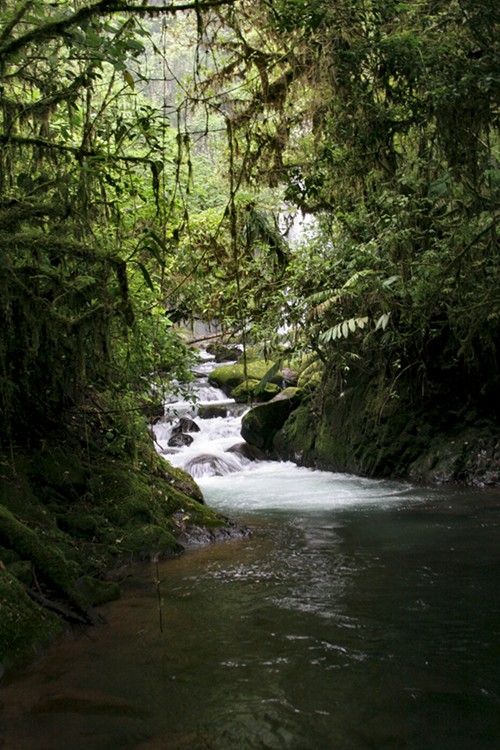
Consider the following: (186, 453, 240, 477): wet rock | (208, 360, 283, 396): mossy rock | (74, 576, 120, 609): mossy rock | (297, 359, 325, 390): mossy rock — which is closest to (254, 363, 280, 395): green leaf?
(74, 576, 120, 609): mossy rock

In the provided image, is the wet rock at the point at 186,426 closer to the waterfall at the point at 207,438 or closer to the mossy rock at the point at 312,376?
the waterfall at the point at 207,438

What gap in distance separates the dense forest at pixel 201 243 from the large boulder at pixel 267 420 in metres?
3.09

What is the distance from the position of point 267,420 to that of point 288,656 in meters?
10.2

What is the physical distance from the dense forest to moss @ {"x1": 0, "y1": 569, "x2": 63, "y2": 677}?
0.6 inches

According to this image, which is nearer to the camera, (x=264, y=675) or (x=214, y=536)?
(x=264, y=675)

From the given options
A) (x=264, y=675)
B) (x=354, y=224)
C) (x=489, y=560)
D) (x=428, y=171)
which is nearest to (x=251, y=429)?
(x=354, y=224)

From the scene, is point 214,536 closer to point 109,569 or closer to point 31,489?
point 109,569

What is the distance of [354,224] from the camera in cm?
841

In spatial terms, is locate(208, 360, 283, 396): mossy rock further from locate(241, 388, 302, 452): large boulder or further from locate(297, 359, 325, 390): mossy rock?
locate(241, 388, 302, 452): large boulder

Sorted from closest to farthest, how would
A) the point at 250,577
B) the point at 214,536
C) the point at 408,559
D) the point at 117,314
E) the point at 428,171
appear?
1. the point at 117,314
2. the point at 250,577
3. the point at 408,559
4. the point at 214,536
5. the point at 428,171

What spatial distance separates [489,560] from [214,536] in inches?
103

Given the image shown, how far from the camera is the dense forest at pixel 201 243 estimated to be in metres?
4.59

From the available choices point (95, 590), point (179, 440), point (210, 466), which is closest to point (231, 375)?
point (179, 440)

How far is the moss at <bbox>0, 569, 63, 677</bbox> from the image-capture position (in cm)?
354
